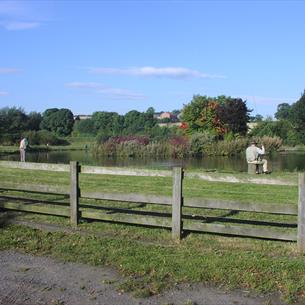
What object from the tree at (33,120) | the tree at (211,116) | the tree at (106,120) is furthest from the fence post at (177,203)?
the tree at (106,120)

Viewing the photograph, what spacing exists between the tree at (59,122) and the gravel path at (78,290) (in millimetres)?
112885

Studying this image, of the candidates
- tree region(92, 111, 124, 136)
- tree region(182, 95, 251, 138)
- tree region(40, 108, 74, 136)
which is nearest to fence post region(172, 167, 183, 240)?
tree region(182, 95, 251, 138)

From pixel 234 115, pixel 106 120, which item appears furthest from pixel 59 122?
pixel 234 115

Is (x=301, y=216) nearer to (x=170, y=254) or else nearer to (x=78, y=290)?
(x=170, y=254)

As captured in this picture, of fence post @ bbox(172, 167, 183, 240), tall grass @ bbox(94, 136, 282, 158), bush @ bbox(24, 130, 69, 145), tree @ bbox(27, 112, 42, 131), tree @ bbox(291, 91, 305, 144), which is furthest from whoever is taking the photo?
tree @ bbox(27, 112, 42, 131)

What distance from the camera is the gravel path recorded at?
545cm

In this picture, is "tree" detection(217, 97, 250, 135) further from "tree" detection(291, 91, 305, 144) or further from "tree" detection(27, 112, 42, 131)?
"tree" detection(27, 112, 42, 131)

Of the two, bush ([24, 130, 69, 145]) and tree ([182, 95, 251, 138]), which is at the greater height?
tree ([182, 95, 251, 138])

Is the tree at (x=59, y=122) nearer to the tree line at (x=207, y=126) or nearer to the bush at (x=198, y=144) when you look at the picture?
the tree line at (x=207, y=126)

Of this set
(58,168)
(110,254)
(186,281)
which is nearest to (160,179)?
(58,168)

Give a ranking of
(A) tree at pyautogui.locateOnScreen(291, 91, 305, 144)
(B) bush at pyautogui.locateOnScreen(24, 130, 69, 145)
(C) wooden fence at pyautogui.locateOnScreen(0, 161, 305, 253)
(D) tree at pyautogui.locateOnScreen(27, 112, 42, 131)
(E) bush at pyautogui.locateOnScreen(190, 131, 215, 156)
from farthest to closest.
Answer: (D) tree at pyautogui.locateOnScreen(27, 112, 42, 131) → (B) bush at pyautogui.locateOnScreen(24, 130, 69, 145) → (A) tree at pyautogui.locateOnScreen(291, 91, 305, 144) → (E) bush at pyautogui.locateOnScreen(190, 131, 215, 156) → (C) wooden fence at pyautogui.locateOnScreen(0, 161, 305, 253)

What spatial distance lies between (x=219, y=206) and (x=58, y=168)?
3536 mm

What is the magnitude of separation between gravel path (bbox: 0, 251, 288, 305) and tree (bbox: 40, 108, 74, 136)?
370 ft

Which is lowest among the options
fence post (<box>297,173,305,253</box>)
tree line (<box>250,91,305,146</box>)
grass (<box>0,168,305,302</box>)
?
grass (<box>0,168,305,302</box>)
